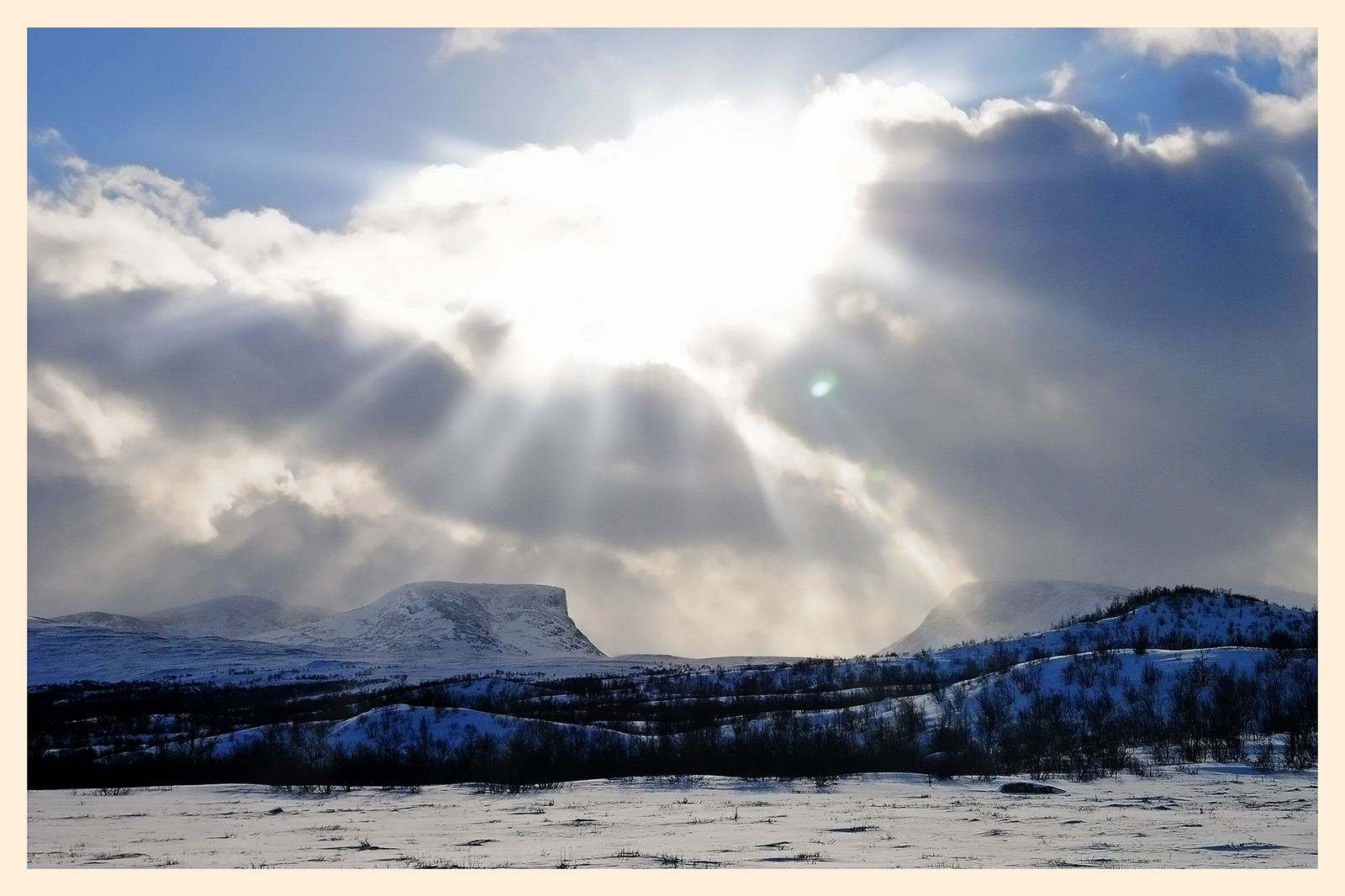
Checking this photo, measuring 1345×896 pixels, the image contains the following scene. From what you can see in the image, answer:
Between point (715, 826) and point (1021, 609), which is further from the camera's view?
point (1021, 609)

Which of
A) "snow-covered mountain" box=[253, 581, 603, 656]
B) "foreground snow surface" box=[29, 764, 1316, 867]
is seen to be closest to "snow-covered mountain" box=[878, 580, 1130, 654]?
"snow-covered mountain" box=[253, 581, 603, 656]

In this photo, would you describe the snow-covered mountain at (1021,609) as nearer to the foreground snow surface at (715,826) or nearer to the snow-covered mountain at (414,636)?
the snow-covered mountain at (414,636)

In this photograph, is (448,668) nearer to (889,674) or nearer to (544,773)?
(889,674)

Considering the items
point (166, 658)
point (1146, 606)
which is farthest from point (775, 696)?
point (166, 658)

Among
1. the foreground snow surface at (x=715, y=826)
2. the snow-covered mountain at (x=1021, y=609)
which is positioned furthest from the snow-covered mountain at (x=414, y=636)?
the foreground snow surface at (x=715, y=826)

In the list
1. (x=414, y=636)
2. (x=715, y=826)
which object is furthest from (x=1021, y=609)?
(x=715, y=826)

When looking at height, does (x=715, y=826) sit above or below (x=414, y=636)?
above

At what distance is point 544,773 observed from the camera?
105ft

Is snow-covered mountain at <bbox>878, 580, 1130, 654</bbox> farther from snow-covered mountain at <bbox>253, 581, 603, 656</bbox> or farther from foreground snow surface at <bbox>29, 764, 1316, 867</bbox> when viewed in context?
foreground snow surface at <bbox>29, 764, 1316, 867</bbox>

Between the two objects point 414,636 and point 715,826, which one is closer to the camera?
point 715,826

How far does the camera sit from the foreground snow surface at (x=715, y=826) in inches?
690

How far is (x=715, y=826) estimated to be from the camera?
20.6 meters

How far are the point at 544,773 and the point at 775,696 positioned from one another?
30.7 m

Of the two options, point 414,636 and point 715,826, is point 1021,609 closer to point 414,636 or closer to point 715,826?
point 414,636
